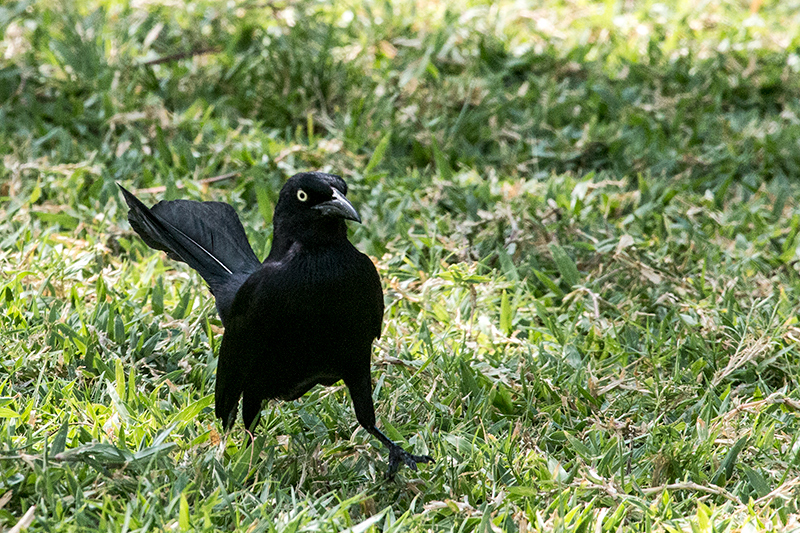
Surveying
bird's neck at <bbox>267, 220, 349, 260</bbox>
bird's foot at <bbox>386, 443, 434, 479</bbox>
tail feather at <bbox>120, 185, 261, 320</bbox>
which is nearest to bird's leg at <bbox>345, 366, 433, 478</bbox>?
bird's foot at <bbox>386, 443, 434, 479</bbox>

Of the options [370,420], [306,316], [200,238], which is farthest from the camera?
[200,238]

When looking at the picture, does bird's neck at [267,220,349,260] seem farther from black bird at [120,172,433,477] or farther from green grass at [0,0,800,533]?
green grass at [0,0,800,533]

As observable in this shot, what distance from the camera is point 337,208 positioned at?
9.79ft

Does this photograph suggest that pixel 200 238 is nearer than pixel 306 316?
No

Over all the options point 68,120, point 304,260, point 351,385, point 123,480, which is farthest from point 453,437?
point 68,120

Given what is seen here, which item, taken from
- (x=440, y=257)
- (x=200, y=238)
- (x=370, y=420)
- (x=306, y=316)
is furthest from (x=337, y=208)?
(x=440, y=257)

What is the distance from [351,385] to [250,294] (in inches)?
17.0

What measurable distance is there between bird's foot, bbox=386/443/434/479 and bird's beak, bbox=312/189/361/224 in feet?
2.44

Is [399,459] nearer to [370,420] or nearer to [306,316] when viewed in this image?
[370,420]

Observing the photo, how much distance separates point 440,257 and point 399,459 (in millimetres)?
1601

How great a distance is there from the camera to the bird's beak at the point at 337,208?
116 inches

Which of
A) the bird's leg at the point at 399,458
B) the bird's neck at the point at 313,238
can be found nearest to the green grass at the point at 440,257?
the bird's leg at the point at 399,458

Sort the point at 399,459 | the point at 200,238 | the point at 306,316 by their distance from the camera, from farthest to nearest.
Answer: the point at 200,238
the point at 399,459
the point at 306,316

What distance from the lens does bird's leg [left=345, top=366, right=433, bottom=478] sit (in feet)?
10.2
